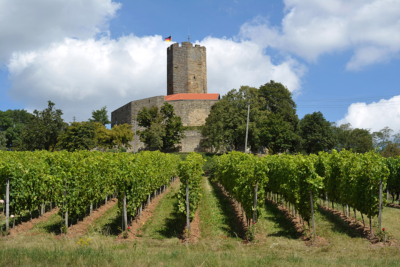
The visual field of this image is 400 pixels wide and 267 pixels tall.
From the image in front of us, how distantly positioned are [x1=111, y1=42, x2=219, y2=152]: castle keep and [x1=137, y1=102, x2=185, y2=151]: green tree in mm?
4686

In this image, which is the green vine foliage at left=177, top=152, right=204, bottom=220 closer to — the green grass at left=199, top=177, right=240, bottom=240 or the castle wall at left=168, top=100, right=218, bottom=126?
the green grass at left=199, top=177, right=240, bottom=240

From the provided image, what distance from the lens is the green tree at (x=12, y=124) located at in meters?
60.0

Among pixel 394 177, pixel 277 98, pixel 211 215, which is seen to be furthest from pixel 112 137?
pixel 394 177

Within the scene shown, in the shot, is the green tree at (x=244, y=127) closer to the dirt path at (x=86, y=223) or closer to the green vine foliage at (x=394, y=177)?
the green vine foliage at (x=394, y=177)

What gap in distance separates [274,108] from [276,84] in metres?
3.99

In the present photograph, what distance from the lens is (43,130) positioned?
3956 cm

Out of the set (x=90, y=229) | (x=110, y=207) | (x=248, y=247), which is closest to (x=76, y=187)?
(x=90, y=229)

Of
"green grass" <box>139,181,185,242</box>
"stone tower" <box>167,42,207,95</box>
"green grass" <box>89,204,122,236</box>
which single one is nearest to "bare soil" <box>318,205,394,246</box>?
"green grass" <box>139,181,185,242</box>

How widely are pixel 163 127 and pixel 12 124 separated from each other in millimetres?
44705

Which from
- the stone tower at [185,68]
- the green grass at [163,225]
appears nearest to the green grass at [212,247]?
the green grass at [163,225]

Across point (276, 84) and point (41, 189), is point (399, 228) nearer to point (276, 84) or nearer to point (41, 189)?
point (41, 189)

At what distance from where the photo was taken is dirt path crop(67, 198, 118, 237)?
908 centimetres

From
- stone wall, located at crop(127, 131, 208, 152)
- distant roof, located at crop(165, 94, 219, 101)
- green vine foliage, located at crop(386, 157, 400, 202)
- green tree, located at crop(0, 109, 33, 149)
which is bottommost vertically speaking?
green vine foliage, located at crop(386, 157, 400, 202)

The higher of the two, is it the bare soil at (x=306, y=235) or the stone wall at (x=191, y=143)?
the stone wall at (x=191, y=143)
